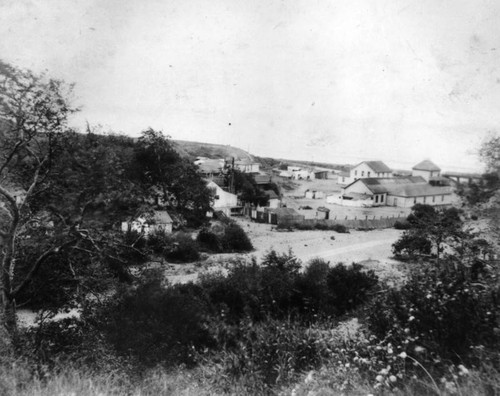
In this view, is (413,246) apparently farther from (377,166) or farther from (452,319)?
(377,166)

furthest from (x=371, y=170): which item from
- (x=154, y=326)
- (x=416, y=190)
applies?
(x=154, y=326)

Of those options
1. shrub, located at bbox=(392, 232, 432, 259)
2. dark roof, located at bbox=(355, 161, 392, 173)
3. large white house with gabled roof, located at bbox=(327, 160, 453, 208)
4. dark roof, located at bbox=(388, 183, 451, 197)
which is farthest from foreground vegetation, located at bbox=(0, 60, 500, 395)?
dark roof, located at bbox=(355, 161, 392, 173)

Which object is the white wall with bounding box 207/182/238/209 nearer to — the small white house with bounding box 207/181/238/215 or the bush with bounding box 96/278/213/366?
the small white house with bounding box 207/181/238/215

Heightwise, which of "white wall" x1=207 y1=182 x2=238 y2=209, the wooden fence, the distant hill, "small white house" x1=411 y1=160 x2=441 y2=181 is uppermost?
the distant hill

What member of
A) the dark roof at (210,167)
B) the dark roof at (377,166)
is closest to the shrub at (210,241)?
the dark roof at (210,167)

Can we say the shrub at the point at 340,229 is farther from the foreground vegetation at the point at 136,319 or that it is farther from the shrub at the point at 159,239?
the shrub at the point at 159,239

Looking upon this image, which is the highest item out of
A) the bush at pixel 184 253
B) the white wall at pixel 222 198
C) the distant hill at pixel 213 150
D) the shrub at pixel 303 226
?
the distant hill at pixel 213 150
